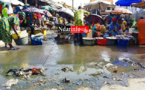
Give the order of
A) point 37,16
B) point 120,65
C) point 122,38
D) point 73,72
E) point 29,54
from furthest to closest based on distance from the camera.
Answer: point 37,16, point 122,38, point 29,54, point 120,65, point 73,72

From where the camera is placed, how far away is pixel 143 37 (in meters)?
8.00

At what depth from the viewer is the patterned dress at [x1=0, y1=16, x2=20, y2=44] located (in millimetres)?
6418

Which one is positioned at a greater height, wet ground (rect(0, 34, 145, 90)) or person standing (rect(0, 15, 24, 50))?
person standing (rect(0, 15, 24, 50))

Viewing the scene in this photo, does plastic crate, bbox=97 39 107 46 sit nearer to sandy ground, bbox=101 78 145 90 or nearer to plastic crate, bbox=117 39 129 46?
plastic crate, bbox=117 39 129 46

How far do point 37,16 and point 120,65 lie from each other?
329 inches

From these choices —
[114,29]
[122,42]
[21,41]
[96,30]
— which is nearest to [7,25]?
[21,41]

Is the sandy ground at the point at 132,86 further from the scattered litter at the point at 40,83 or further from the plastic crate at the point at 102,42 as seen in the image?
the plastic crate at the point at 102,42

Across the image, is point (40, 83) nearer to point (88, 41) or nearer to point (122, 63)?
point (122, 63)

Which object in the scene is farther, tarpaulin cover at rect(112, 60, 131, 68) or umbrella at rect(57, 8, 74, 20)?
umbrella at rect(57, 8, 74, 20)

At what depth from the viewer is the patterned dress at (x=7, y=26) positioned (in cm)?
642

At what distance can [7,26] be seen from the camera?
6.53 m

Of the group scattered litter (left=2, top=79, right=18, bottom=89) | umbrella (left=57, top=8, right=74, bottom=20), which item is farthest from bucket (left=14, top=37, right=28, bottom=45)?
scattered litter (left=2, top=79, right=18, bottom=89)

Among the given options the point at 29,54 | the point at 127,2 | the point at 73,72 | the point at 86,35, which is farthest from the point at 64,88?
the point at 127,2

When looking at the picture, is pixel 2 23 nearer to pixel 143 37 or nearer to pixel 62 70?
pixel 62 70
